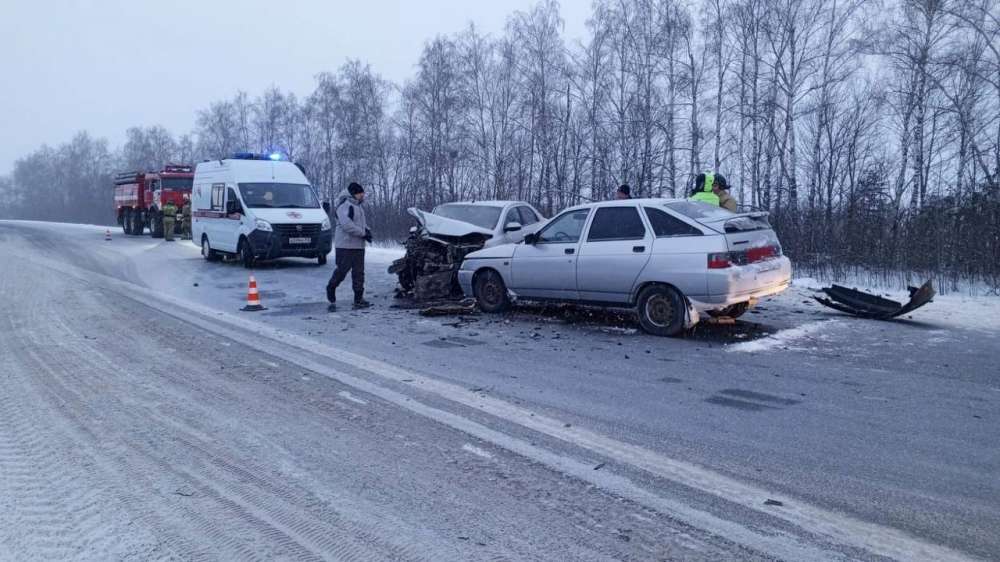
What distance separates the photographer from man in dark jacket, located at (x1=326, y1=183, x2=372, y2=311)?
10.7m

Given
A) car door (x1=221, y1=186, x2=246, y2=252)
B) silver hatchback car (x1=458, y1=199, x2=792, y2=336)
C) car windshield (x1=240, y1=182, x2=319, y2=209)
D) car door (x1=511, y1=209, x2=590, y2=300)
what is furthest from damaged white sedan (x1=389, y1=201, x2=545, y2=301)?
car door (x1=221, y1=186, x2=246, y2=252)

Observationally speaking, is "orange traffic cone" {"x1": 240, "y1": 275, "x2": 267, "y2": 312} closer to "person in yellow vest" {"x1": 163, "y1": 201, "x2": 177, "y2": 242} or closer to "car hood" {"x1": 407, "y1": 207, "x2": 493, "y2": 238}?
"car hood" {"x1": 407, "y1": 207, "x2": 493, "y2": 238}

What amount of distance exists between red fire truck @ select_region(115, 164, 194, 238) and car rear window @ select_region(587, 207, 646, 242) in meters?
24.5

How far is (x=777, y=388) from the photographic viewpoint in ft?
18.9

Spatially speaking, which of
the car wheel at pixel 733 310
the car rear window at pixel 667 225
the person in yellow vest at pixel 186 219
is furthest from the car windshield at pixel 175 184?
the car wheel at pixel 733 310

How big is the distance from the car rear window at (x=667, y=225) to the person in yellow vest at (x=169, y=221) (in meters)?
24.0

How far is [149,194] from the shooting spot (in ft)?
98.1

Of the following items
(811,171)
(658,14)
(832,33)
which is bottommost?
(811,171)

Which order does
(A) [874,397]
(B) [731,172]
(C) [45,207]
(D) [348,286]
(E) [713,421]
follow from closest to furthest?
1. (E) [713,421]
2. (A) [874,397]
3. (D) [348,286]
4. (B) [731,172]
5. (C) [45,207]

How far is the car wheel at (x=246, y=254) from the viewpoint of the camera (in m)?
16.4

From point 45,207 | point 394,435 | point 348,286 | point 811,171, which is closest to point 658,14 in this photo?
point 811,171

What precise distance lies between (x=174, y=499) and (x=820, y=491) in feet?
11.2

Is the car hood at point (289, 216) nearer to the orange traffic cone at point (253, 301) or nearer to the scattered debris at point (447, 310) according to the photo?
the orange traffic cone at point (253, 301)

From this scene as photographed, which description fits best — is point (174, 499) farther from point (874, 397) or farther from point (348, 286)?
point (348, 286)
